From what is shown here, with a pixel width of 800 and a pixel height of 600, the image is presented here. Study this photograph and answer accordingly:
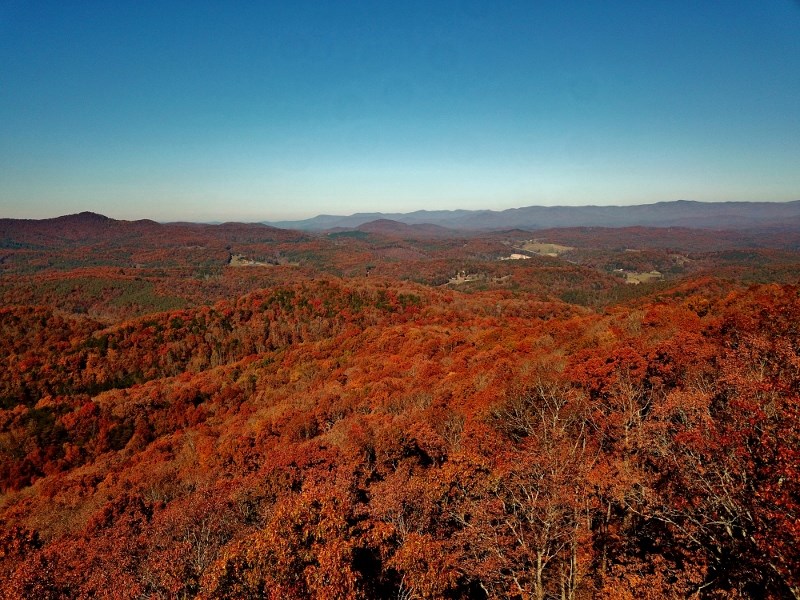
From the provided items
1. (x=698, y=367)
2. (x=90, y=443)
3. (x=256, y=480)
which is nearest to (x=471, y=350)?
(x=698, y=367)

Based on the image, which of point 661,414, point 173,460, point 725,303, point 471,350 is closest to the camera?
point 661,414

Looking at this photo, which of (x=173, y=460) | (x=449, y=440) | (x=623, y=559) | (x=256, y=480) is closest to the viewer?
(x=623, y=559)

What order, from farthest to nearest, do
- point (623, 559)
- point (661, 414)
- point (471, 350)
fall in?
point (471, 350) → point (661, 414) → point (623, 559)

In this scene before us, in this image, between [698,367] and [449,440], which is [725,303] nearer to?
[698,367]

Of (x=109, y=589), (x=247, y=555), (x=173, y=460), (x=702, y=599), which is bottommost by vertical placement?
(x=173, y=460)

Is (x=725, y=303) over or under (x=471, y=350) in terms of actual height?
over

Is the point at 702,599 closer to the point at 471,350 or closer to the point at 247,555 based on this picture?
the point at 247,555

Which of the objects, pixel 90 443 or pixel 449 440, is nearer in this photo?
pixel 449 440

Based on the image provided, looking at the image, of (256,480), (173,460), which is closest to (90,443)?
(173,460)

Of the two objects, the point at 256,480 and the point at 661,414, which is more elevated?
the point at 661,414
